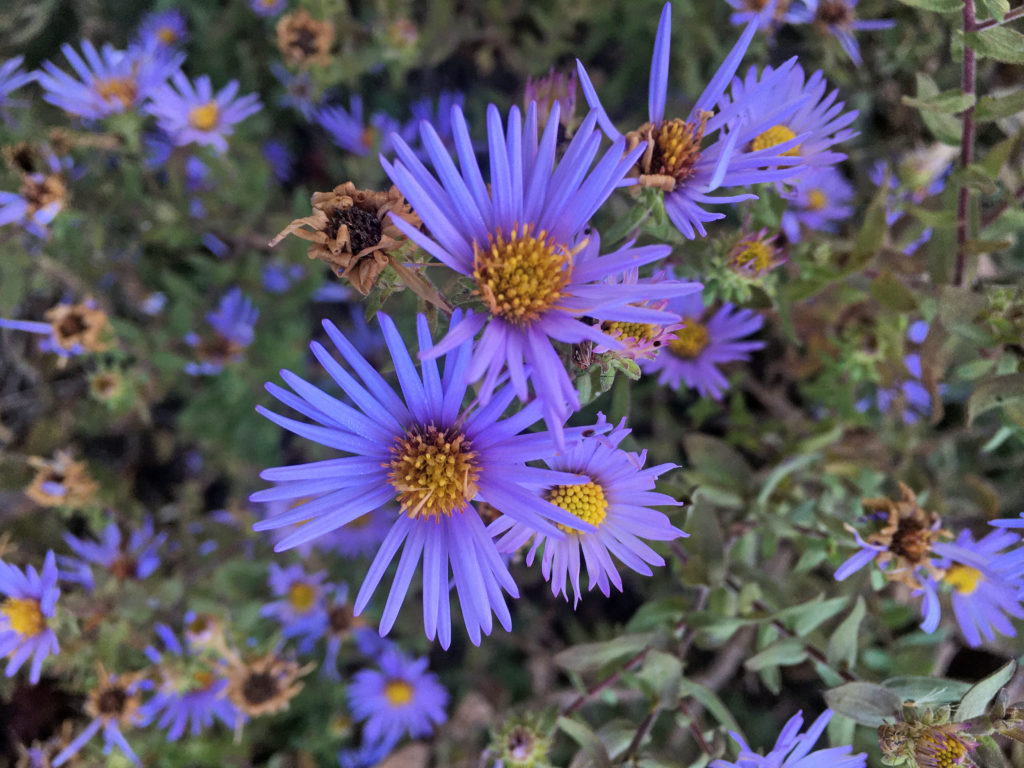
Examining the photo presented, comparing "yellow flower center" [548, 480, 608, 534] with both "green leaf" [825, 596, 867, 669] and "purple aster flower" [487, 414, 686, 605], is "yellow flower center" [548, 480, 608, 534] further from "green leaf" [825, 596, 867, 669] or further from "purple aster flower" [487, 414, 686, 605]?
"green leaf" [825, 596, 867, 669]

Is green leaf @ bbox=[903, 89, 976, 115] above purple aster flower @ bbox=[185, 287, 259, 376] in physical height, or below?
above

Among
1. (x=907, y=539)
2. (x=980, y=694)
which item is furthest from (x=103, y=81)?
(x=980, y=694)

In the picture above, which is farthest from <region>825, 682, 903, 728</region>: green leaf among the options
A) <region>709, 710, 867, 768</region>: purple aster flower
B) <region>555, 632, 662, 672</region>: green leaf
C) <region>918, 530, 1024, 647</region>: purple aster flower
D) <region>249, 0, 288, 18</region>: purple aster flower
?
<region>249, 0, 288, 18</region>: purple aster flower

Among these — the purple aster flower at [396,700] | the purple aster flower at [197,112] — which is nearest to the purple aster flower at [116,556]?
the purple aster flower at [396,700]

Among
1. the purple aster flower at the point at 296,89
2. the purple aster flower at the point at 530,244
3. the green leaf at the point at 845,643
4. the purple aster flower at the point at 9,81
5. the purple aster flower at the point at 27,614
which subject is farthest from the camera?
the purple aster flower at the point at 296,89

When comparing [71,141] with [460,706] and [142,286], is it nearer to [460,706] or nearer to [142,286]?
[142,286]

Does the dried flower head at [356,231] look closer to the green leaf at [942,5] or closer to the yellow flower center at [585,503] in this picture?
the yellow flower center at [585,503]
